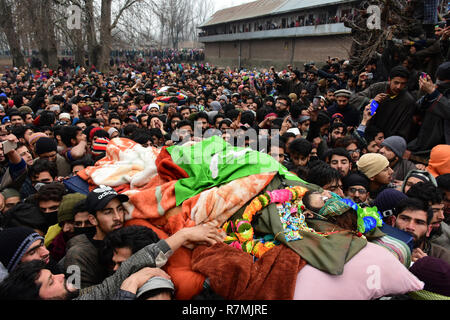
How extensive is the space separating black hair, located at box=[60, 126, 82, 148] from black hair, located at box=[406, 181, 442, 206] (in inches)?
157

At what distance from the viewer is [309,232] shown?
70.1 inches

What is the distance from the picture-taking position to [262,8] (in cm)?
2886

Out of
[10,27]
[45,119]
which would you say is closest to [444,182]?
[45,119]

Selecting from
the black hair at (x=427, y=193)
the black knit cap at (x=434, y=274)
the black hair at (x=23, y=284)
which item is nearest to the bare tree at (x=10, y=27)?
the black hair at (x=23, y=284)

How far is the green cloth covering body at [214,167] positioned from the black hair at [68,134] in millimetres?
2303

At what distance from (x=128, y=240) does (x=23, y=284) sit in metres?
0.54

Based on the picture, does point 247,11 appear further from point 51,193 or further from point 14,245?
point 14,245

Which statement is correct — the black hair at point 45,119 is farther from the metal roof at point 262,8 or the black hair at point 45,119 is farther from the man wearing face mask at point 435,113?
the metal roof at point 262,8

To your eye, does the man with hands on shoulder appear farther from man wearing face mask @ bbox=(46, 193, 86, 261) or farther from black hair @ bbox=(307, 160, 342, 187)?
black hair @ bbox=(307, 160, 342, 187)

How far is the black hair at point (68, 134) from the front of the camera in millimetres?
4023

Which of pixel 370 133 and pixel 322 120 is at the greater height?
pixel 322 120

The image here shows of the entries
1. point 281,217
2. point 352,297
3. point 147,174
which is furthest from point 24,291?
point 352,297

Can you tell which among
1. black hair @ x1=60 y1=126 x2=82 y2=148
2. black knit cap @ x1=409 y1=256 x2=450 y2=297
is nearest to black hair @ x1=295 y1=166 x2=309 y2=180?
black knit cap @ x1=409 y1=256 x2=450 y2=297

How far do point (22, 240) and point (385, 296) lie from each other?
215cm
